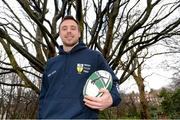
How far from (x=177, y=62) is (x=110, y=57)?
1795 centimetres

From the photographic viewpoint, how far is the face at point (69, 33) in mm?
2432

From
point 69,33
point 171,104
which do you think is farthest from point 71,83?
point 171,104

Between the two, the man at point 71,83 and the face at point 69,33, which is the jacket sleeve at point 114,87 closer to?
the man at point 71,83

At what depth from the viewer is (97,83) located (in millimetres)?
2162

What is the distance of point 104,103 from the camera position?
83.0 inches

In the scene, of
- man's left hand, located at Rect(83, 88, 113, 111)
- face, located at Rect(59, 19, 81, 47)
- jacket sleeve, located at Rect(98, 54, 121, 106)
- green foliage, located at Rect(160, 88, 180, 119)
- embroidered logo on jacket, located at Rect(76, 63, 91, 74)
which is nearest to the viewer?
man's left hand, located at Rect(83, 88, 113, 111)

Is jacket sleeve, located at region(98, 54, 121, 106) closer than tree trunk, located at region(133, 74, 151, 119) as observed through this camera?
Yes

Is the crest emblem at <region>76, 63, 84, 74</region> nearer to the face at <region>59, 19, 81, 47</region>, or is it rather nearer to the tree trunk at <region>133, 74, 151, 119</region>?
the face at <region>59, 19, 81, 47</region>

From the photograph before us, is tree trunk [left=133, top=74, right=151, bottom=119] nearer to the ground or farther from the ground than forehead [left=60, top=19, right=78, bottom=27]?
nearer to the ground

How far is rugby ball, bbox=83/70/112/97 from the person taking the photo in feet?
7.04

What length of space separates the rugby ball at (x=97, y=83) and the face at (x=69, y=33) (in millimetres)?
333

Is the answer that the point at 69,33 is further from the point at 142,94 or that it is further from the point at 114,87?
the point at 142,94

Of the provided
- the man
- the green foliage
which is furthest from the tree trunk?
the man

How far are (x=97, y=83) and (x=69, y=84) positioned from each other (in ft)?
0.78
